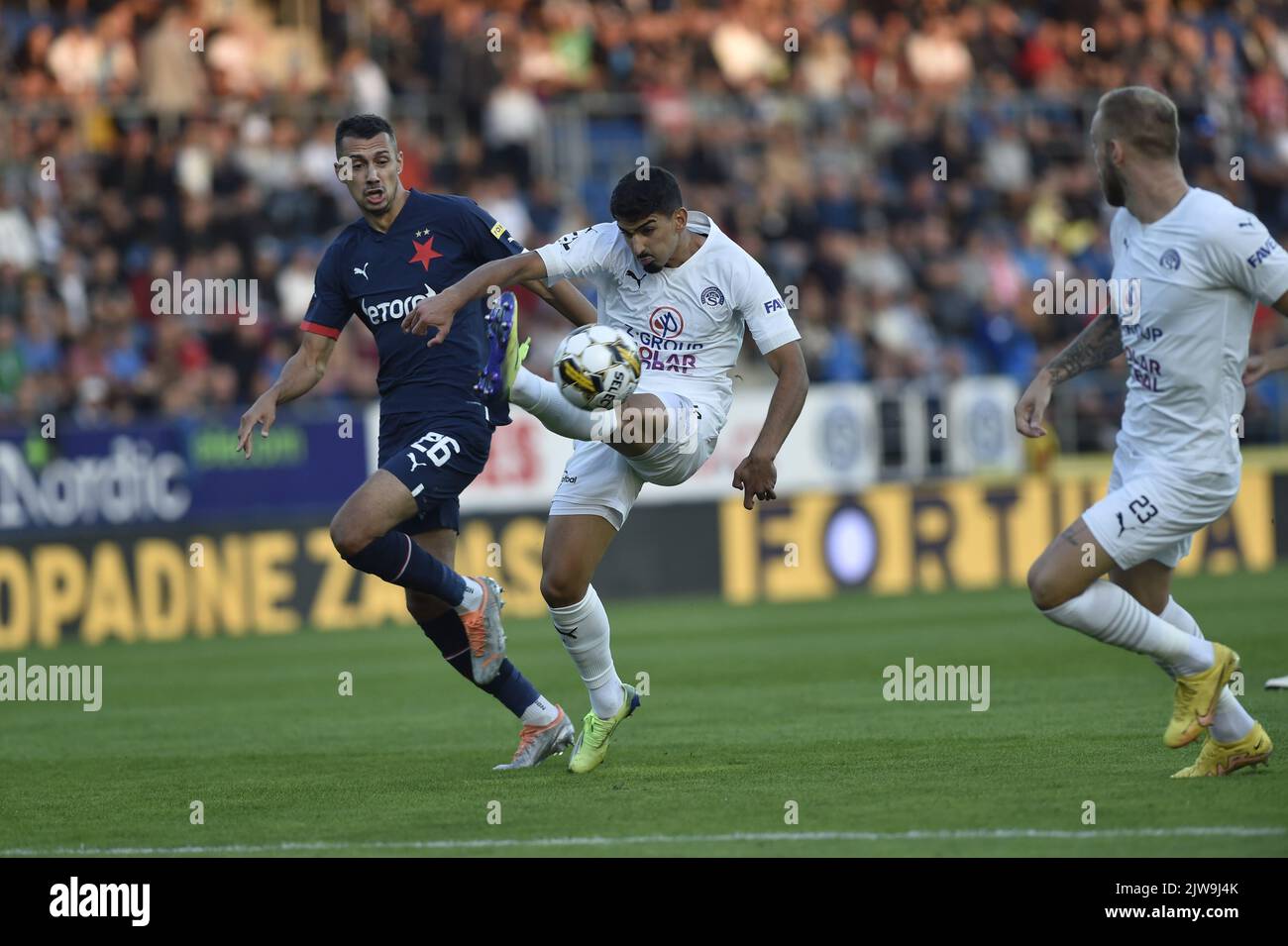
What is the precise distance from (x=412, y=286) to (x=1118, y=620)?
3.54m

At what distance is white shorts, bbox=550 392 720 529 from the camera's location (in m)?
8.46

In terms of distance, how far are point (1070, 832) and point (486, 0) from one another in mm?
19545

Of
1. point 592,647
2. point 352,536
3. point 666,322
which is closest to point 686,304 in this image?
point 666,322

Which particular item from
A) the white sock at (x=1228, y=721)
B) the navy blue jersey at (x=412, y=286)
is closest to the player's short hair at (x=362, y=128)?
the navy blue jersey at (x=412, y=286)

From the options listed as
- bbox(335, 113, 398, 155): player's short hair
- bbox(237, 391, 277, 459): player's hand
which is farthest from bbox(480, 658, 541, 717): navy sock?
bbox(335, 113, 398, 155): player's short hair

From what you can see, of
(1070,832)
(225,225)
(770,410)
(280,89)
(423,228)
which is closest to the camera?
(1070,832)

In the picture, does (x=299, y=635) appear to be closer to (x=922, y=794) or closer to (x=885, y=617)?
(x=885, y=617)

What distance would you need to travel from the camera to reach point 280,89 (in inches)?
867

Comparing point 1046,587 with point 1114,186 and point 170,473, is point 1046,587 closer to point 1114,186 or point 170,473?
point 1114,186

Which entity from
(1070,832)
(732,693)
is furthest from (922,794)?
(732,693)

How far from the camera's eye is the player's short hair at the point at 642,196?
8.08 m

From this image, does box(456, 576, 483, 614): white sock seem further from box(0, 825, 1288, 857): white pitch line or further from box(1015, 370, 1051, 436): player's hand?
box(1015, 370, 1051, 436): player's hand

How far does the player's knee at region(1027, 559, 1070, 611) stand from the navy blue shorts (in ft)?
8.99

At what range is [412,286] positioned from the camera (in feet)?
29.1
